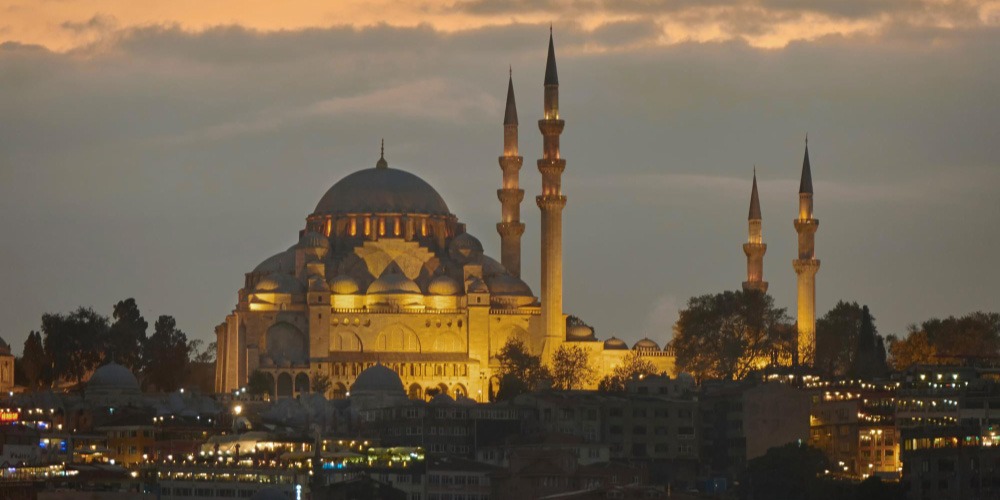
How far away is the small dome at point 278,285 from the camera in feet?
446

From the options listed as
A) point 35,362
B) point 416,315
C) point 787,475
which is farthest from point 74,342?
point 787,475

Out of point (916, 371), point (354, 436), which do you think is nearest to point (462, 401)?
point (354, 436)

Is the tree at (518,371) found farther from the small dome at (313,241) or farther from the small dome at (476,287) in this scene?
the small dome at (313,241)

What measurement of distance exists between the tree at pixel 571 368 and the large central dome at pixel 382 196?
12.9 meters

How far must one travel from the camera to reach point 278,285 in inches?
5359

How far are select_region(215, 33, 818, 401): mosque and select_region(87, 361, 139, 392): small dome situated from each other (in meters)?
5.14

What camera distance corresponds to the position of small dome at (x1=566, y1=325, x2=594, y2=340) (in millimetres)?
134625

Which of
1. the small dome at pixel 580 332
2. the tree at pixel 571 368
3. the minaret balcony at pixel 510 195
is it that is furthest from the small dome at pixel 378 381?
the minaret balcony at pixel 510 195

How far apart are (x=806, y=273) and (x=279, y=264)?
69.8 ft

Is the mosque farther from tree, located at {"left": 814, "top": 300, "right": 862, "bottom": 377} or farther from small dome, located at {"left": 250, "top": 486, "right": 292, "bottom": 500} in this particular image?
small dome, located at {"left": 250, "top": 486, "right": 292, "bottom": 500}

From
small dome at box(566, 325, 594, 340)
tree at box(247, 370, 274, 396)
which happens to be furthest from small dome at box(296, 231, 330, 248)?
small dome at box(566, 325, 594, 340)

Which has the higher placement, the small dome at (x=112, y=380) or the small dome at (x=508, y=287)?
the small dome at (x=508, y=287)

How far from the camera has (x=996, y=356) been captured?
129500 millimetres

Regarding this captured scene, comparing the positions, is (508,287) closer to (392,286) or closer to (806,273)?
(392,286)
